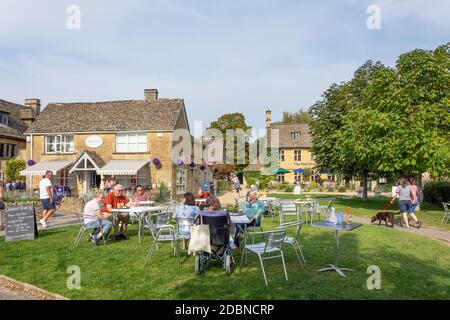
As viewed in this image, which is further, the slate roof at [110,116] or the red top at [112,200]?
the slate roof at [110,116]

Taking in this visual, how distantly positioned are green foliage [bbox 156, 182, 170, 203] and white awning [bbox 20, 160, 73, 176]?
738 centimetres

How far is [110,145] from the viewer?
25734 mm

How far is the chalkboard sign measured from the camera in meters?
9.64

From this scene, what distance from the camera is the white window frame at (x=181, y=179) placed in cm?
2617

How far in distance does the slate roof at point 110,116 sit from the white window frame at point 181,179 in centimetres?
371

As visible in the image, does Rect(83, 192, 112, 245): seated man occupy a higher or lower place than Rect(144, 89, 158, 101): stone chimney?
lower

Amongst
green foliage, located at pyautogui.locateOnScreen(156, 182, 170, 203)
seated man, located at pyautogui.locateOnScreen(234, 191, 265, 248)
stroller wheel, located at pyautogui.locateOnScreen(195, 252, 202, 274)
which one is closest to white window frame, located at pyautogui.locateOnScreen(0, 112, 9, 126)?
green foliage, located at pyautogui.locateOnScreen(156, 182, 170, 203)

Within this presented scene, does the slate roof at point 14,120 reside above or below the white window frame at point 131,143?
above

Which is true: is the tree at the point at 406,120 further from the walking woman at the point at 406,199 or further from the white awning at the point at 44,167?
the white awning at the point at 44,167

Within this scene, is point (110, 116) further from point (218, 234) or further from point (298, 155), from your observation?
point (298, 155)

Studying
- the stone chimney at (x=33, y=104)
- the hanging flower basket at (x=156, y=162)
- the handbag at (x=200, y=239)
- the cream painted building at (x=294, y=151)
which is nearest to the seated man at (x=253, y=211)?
the handbag at (x=200, y=239)

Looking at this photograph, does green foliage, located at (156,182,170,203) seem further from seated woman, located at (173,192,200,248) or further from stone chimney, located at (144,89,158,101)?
seated woman, located at (173,192,200,248)

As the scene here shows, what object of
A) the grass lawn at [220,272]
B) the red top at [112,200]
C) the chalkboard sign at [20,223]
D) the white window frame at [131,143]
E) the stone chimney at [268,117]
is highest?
the stone chimney at [268,117]

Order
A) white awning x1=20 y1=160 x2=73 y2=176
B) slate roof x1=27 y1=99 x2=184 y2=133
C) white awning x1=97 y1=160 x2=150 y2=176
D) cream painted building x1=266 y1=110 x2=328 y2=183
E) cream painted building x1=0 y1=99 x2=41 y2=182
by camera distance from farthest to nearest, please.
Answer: cream painted building x1=266 y1=110 x2=328 y2=183
cream painted building x1=0 y1=99 x2=41 y2=182
slate roof x1=27 y1=99 x2=184 y2=133
white awning x1=20 y1=160 x2=73 y2=176
white awning x1=97 y1=160 x2=150 y2=176
